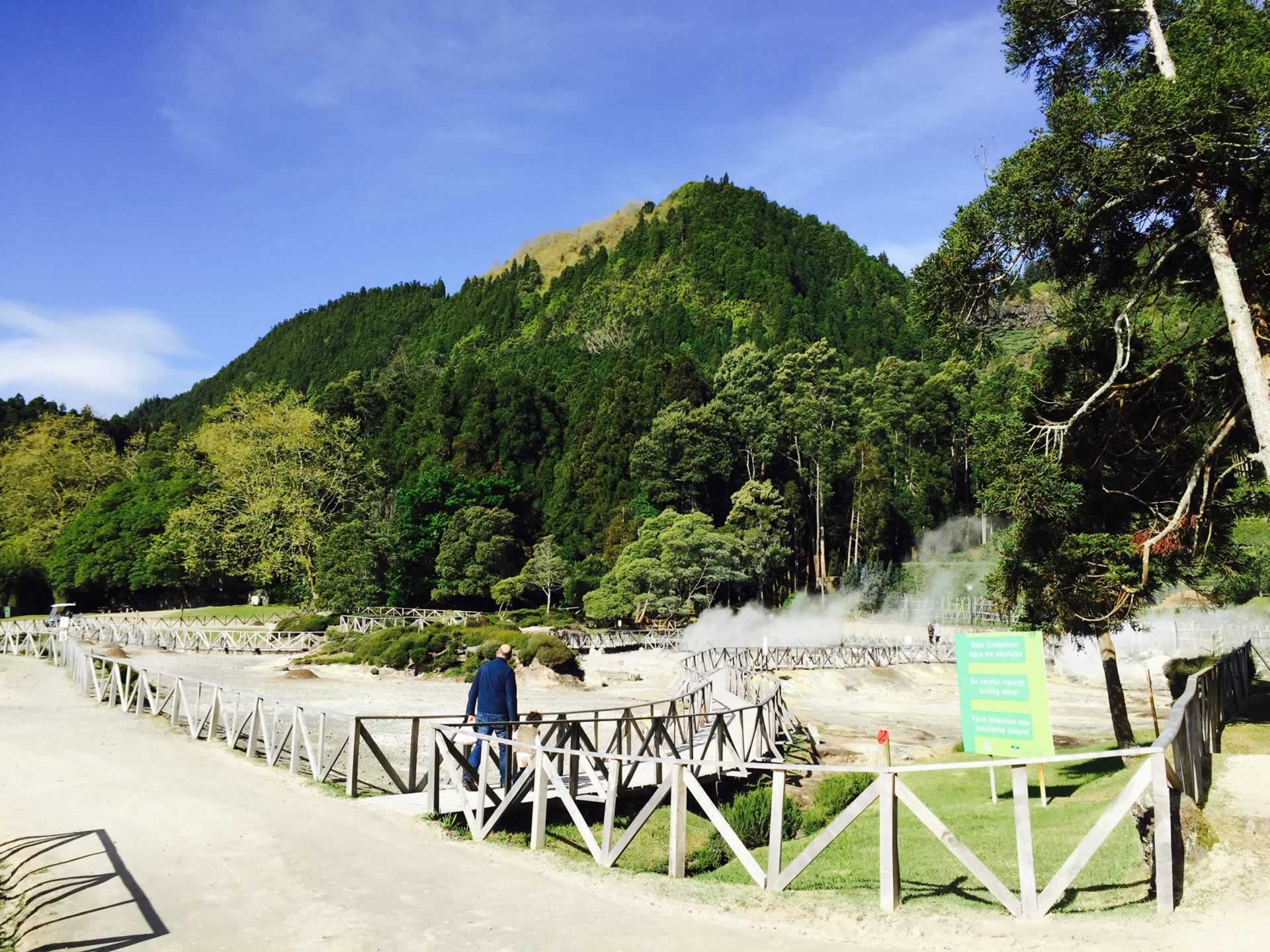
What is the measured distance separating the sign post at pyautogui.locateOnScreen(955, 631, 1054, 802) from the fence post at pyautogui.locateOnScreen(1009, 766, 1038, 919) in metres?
3.94

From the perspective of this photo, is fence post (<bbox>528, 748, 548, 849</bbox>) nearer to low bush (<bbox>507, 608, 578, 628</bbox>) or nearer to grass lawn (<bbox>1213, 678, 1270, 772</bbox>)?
grass lawn (<bbox>1213, 678, 1270, 772</bbox>)

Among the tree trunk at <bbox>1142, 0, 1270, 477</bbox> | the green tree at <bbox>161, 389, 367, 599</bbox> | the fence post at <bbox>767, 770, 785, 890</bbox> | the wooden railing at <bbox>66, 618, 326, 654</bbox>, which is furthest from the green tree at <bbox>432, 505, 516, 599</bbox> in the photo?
the fence post at <bbox>767, 770, 785, 890</bbox>

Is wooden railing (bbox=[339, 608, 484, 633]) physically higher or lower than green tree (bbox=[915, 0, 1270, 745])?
lower

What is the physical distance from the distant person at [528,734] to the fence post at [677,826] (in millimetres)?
1954

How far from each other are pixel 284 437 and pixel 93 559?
17.2m

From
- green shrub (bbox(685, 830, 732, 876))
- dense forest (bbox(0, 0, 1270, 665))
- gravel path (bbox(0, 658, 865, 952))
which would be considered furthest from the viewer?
dense forest (bbox(0, 0, 1270, 665))

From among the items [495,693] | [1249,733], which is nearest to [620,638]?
[495,693]

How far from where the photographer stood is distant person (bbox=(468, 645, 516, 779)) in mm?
10320

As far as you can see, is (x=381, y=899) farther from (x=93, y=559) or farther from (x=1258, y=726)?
(x=93, y=559)

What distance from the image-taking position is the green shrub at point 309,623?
4500 centimetres

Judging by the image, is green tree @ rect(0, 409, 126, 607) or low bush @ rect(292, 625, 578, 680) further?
green tree @ rect(0, 409, 126, 607)

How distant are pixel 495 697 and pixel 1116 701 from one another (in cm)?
992

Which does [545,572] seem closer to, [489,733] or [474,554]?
[474,554]

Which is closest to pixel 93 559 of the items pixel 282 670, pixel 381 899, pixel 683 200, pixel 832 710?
pixel 282 670
